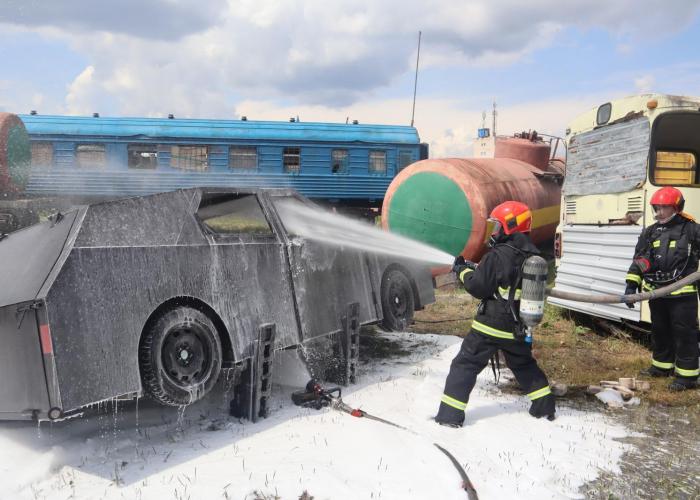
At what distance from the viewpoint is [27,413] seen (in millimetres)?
3289

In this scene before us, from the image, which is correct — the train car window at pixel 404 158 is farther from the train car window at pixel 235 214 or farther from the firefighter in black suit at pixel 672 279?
the train car window at pixel 235 214

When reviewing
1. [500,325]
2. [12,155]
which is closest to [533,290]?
[500,325]

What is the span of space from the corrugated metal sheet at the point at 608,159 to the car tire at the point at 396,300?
126 inches

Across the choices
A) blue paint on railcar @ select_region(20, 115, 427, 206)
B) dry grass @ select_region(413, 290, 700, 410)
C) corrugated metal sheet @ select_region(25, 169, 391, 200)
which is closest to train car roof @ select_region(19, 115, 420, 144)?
blue paint on railcar @ select_region(20, 115, 427, 206)

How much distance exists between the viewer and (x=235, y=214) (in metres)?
5.17

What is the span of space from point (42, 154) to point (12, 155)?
468 cm

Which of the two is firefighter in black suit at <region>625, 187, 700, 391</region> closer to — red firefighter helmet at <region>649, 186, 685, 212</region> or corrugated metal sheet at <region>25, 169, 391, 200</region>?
red firefighter helmet at <region>649, 186, 685, 212</region>

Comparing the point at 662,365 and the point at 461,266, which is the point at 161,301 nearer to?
the point at 461,266

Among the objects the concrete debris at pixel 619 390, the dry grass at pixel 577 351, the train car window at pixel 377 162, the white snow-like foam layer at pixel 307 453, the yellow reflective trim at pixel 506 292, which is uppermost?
the train car window at pixel 377 162

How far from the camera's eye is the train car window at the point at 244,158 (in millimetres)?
16125

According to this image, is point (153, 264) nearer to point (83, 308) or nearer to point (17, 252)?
point (83, 308)

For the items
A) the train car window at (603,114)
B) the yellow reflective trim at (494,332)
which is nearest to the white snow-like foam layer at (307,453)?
the yellow reflective trim at (494,332)

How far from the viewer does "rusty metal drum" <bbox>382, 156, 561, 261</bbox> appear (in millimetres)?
10000

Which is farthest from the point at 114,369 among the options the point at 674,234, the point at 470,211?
the point at 470,211
